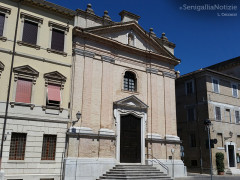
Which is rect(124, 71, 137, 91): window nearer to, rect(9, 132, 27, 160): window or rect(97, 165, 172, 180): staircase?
rect(97, 165, 172, 180): staircase

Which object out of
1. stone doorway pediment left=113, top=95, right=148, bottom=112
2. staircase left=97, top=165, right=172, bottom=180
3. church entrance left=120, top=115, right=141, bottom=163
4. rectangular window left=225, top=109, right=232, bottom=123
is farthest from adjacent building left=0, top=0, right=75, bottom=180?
rectangular window left=225, top=109, right=232, bottom=123

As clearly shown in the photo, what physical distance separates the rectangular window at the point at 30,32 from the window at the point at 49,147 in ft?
20.4

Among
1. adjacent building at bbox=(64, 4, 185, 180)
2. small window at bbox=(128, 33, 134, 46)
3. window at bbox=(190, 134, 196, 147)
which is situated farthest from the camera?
window at bbox=(190, 134, 196, 147)

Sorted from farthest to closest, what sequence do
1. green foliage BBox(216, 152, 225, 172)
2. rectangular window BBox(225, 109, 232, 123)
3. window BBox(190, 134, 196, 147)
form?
rectangular window BBox(225, 109, 232, 123), window BBox(190, 134, 196, 147), green foliage BBox(216, 152, 225, 172)

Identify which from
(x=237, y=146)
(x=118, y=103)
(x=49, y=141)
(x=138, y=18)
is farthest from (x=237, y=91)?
(x=49, y=141)

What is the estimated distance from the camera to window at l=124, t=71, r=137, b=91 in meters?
20.1

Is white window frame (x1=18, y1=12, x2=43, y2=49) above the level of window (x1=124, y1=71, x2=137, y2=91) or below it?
above

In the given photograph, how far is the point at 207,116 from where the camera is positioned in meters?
25.4

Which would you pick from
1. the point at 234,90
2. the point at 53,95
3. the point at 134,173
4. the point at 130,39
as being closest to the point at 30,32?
the point at 53,95

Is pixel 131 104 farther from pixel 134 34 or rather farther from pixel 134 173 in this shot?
pixel 134 34

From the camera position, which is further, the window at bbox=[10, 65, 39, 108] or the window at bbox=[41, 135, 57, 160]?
the window at bbox=[41, 135, 57, 160]

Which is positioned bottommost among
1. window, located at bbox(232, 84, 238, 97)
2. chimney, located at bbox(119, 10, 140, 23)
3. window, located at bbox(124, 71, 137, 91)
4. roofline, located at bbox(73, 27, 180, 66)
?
window, located at bbox(124, 71, 137, 91)

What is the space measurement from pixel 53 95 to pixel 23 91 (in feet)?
5.97

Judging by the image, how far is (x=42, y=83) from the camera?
52.3 ft
